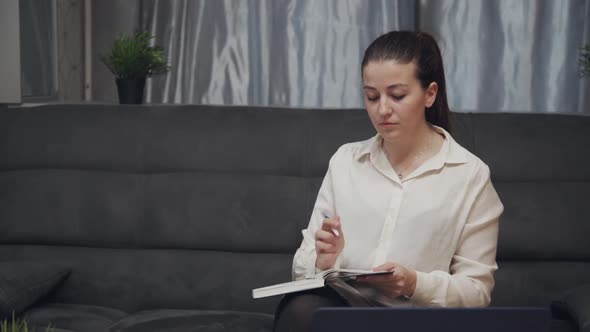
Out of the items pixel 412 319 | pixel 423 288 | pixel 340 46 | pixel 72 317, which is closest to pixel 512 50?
pixel 340 46

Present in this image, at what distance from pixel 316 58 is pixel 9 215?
1.59 metres

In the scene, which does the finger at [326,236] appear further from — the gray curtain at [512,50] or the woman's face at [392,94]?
the gray curtain at [512,50]

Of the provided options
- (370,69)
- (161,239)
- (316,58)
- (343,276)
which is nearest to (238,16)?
(316,58)

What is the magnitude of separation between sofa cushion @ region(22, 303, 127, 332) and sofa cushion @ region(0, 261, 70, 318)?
0.05 metres

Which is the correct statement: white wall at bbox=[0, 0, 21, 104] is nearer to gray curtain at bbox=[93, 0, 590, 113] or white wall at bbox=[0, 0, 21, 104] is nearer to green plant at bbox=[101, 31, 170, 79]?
green plant at bbox=[101, 31, 170, 79]

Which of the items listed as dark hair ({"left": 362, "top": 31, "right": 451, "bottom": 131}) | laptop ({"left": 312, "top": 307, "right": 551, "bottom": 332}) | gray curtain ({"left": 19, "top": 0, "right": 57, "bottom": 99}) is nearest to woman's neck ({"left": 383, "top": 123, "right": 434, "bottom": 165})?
dark hair ({"left": 362, "top": 31, "right": 451, "bottom": 131})

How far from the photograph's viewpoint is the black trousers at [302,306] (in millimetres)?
1544

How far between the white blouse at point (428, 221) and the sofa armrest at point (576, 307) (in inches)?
13.9

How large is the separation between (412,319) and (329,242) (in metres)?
0.45

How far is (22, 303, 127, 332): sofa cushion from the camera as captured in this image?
2104 millimetres

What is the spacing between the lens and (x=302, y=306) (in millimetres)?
1557

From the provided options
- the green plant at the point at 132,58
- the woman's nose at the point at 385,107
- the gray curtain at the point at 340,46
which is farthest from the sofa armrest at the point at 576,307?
the green plant at the point at 132,58

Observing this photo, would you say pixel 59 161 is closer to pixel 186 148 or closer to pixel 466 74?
pixel 186 148

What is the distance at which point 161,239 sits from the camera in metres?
2.42
